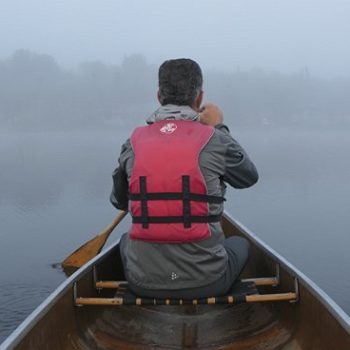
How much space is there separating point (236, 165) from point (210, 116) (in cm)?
44

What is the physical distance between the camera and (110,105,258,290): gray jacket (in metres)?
2.70

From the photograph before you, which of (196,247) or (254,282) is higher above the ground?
(196,247)

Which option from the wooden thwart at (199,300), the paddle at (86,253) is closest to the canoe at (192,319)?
the wooden thwart at (199,300)

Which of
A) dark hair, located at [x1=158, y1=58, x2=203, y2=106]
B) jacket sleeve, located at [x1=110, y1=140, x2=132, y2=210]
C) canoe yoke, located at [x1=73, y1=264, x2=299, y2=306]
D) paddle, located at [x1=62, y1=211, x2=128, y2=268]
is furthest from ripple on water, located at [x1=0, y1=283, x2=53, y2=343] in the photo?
dark hair, located at [x1=158, y1=58, x2=203, y2=106]

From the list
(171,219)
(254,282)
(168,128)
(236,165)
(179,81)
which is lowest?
(254,282)

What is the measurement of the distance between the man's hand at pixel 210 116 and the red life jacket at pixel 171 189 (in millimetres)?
360

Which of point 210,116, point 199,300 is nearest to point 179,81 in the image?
point 210,116

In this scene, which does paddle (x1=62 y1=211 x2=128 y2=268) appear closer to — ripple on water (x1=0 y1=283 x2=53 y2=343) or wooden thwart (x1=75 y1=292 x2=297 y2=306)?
ripple on water (x1=0 y1=283 x2=53 y2=343)

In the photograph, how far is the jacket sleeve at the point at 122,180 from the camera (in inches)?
111

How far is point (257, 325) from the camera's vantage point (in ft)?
10.8

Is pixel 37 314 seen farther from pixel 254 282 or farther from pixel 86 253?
pixel 86 253

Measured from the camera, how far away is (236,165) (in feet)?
9.00

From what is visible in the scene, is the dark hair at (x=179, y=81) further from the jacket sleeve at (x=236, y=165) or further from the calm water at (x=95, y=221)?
the calm water at (x=95, y=221)

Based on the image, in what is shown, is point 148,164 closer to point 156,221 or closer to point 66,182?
point 156,221
